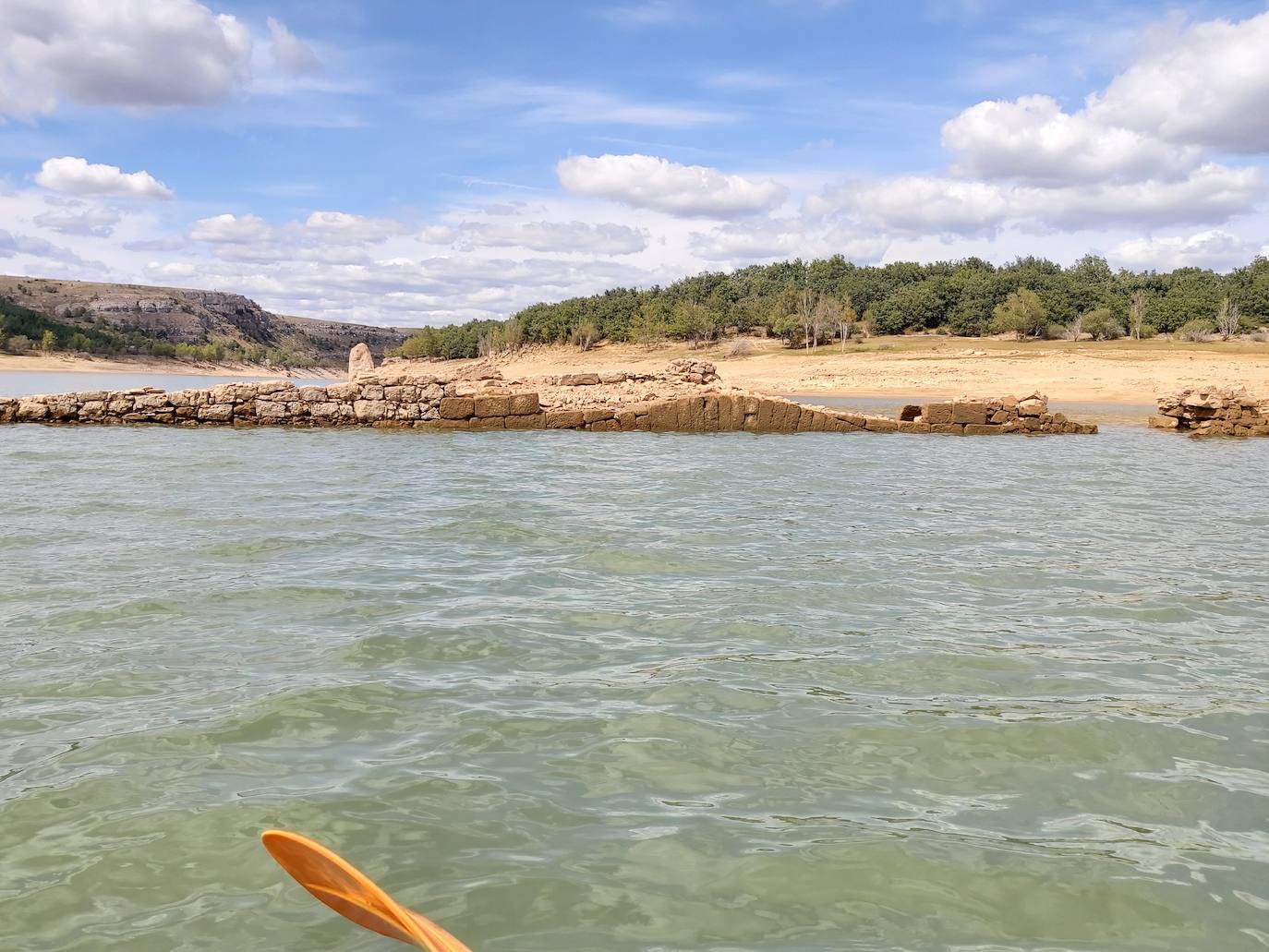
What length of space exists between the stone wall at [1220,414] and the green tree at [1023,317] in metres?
43.5

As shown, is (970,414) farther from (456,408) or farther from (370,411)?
(370,411)

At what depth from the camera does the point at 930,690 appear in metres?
4.61

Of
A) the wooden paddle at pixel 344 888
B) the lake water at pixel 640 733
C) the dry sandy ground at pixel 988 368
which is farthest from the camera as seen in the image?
the dry sandy ground at pixel 988 368

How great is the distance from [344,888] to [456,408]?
20.5m

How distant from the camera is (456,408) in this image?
22656mm

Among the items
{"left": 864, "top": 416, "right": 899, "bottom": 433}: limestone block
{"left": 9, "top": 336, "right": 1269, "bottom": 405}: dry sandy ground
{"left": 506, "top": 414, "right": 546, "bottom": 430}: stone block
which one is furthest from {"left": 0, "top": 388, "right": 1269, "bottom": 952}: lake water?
{"left": 9, "top": 336, "right": 1269, "bottom": 405}: dry sandy ground

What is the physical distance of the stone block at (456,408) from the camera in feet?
74.1

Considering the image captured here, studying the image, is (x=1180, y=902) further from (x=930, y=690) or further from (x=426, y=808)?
(x=426, y=808)

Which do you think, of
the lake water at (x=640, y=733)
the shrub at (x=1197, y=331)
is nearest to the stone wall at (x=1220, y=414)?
the lake water at (x=640, y=733)

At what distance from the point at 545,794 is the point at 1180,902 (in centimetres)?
205

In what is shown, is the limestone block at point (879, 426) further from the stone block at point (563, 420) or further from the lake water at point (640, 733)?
the lake water at point (640, 733)

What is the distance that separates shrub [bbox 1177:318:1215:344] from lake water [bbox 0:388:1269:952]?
6049 cm

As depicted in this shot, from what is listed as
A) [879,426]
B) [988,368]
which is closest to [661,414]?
[879,426]

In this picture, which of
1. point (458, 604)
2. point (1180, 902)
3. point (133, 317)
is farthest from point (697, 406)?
point (133, 317)
